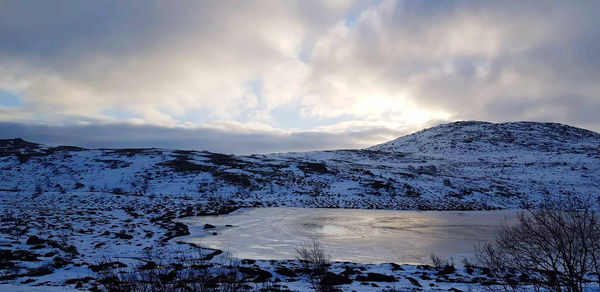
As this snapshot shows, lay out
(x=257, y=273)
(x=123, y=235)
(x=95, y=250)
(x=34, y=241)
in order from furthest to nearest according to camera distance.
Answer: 1. (x=123, y=235)
2. (x=95, y=250)
3. (x=34, y=241)
4. (x=257, y=273)

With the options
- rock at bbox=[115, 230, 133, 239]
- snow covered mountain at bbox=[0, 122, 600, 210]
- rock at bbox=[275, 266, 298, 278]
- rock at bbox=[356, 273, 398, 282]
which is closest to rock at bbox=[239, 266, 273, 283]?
rock at bbox=[275, 266, 298, 278]

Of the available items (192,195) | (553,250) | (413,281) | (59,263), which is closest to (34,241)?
(59,263)

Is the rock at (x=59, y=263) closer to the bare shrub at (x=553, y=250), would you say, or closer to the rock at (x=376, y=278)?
the rock at (x=376, y=278)

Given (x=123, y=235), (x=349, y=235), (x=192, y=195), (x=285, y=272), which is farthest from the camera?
(x=192, y=195)

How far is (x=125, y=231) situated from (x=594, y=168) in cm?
7691

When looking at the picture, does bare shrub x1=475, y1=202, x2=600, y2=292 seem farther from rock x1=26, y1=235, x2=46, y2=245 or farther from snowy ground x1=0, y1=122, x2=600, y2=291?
rock x1=26, y1=235, x2=46, y2=245

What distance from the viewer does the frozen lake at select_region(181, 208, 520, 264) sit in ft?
52.6

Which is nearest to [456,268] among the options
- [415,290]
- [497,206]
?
[415,290]

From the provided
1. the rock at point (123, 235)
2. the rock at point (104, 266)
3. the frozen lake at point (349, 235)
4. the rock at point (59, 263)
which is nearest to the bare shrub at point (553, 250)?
the frozen lake at point (349, 235)

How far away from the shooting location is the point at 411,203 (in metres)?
39.7

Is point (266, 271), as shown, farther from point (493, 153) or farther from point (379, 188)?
point (493, 153)

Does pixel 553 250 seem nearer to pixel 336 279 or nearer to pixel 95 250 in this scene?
pixel 336 279

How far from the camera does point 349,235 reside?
2078 centimetres

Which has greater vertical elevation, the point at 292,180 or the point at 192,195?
the point at 292,180
